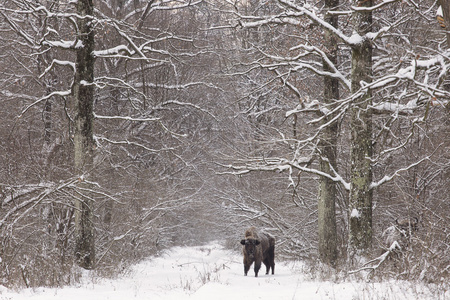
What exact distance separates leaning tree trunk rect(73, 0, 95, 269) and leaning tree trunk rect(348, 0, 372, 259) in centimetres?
633

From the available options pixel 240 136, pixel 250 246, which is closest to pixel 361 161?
pixel 250 246

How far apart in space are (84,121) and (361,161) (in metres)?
6.78

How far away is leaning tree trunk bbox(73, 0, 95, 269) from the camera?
11.2m

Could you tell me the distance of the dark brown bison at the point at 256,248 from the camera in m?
13.0

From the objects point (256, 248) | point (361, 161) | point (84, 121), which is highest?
point (84, 121)

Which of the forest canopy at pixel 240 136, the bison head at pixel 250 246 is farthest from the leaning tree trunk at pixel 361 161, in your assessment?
the bison head at pixel 250 246

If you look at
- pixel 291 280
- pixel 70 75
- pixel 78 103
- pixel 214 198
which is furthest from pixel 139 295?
pixel 214 198

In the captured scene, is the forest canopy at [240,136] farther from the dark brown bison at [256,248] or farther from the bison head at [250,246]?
the bison head at [250,246]

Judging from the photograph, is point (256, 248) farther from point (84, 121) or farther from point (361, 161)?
point (84, 121)

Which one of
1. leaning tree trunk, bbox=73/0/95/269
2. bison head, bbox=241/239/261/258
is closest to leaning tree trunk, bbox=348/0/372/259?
bison head, bbox=241/239/261/258

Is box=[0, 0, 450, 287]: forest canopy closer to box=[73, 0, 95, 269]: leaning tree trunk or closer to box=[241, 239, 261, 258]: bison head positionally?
box=[73, 0, 95, 269]: leaning tree trunk

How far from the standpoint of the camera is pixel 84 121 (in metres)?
11.3

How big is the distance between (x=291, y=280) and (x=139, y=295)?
3.88m

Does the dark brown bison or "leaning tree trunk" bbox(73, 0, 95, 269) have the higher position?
"leaning tree trunk" bbox(73, 0, 95, 269)
